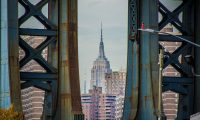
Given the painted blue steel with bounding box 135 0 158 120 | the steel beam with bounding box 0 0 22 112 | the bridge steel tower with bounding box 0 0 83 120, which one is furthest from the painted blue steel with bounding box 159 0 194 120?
the steel beam with bounding box 0 0 22 112

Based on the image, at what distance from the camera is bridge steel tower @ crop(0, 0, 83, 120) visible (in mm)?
76812

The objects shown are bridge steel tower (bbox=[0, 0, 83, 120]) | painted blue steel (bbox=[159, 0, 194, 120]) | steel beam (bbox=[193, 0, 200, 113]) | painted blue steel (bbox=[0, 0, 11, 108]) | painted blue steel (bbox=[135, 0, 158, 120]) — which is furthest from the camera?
painted blue steel (bbox=[159, 0, 194, 120])

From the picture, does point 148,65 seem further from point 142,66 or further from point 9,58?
point 9,58

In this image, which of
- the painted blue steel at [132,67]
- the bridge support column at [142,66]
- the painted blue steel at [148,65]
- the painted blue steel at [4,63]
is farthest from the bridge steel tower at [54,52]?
the painted blue steel at [148,65]

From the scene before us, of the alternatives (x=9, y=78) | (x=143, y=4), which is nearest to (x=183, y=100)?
(x=143, y=4)

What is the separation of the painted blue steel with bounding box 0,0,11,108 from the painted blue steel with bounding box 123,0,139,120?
9744mm

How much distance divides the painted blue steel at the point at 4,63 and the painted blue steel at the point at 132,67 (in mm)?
9744

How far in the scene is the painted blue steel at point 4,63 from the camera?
247ft

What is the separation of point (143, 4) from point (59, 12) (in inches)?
241

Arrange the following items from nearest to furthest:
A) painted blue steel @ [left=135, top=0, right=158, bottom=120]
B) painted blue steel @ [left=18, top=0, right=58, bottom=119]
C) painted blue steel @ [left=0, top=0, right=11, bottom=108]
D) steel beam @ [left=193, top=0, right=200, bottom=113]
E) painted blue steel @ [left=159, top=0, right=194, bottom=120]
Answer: painted blue steel @ [left=0, top=0, right=11, bottom=108], painted blue steel @ [left=18, top=0, right=58, bottom=119], painted blue steel @ [left=135, top=0, right=158, bottom=120], steel beam @ [left=193, top=0, right=200, bottom=113], painted blue steel @ [left=159, top=0, right=194, bottom=120]

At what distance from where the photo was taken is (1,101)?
75250 millimetres

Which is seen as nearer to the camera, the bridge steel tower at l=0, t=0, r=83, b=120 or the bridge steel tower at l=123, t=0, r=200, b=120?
the bridge steel tower at l=0, t=0, r=83, b=120

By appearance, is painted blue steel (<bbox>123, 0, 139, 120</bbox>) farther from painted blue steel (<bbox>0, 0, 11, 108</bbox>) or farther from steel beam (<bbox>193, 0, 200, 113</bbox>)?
painted blue steel (<bbox>0, 0, 11, 108</bbox>)

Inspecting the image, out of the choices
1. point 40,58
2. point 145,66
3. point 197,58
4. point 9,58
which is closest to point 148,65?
point 145,66
